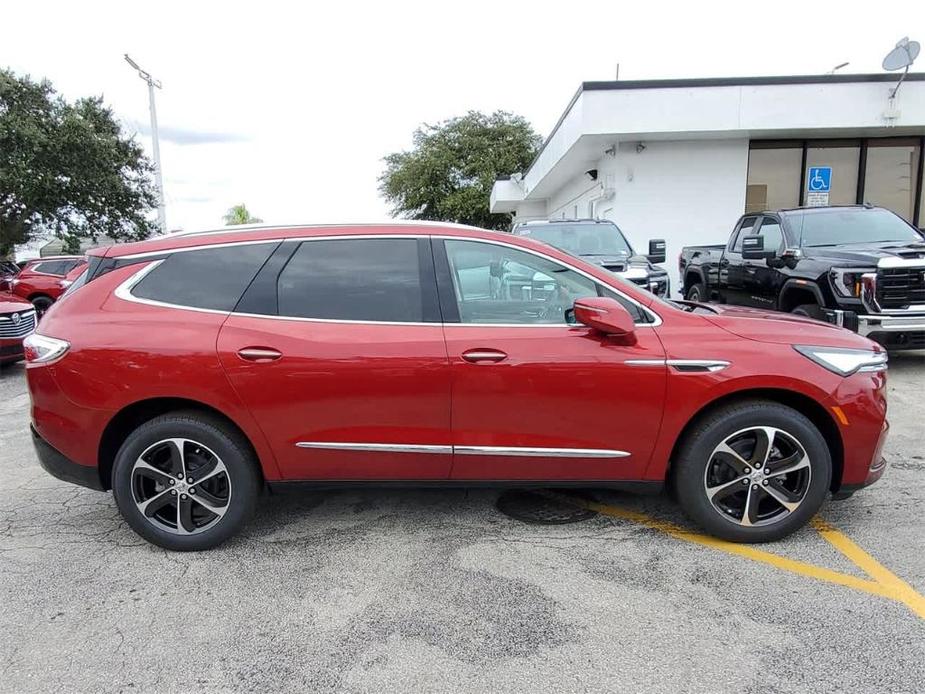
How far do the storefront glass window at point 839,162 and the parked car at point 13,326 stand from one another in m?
15.6

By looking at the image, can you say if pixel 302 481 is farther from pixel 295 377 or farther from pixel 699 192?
pixel 699 192

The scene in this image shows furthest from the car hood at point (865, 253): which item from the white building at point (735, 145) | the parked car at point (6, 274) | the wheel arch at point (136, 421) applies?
the parked car at point (6, 274)

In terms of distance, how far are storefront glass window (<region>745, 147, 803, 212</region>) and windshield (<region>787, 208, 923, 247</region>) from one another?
6.89 m

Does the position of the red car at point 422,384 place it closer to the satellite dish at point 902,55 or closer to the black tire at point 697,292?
the black tire at point 697,292

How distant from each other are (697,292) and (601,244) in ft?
7.78

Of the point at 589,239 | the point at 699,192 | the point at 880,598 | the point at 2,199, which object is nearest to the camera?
the point at 880,598

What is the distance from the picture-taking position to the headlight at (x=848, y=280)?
6.74m

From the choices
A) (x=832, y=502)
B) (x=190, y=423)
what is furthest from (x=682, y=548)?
(x=190, y=423)

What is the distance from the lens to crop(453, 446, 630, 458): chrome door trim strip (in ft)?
10.8

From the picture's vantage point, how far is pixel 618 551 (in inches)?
133

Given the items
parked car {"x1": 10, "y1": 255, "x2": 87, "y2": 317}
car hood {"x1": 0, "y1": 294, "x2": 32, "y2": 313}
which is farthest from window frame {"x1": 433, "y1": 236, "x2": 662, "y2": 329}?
parked car {"x1": 10, "y1": 255, "x2": 87, "y2": 317}

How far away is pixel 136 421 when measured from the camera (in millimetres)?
3471

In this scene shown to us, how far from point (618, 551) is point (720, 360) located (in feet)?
3.73

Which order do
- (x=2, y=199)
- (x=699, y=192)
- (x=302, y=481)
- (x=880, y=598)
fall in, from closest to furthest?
(x=880, y=598)
(x=302, y=481)
(x=699, y=192)
(x=2, y=199)
